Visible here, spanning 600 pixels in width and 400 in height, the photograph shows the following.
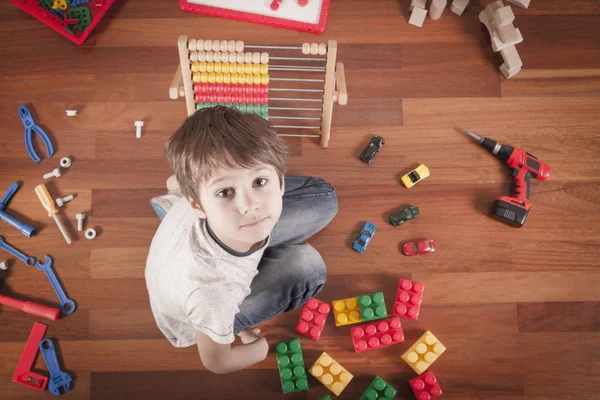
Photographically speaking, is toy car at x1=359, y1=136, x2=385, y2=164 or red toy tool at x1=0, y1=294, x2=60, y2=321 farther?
toy car at x1=359, y1=136, x2=385, y2=164

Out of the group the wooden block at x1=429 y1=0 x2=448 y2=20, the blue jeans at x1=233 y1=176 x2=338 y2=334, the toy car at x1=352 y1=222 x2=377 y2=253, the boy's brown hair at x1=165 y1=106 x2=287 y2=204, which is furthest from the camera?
the wooden block at x1=429 y1=0 x2=448 y2=20

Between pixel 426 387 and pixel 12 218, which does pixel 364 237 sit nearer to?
pixel 426 387

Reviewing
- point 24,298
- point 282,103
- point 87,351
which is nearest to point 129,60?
point 282,103

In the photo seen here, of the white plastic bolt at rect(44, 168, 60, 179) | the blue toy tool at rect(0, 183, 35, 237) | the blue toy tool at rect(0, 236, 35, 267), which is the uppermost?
the white plastic bolt at rect(44, 168, 60, 179)

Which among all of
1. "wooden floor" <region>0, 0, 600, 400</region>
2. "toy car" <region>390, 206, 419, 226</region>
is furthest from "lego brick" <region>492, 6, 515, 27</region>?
"toy car" <region>390, 206, 419, 226</region>

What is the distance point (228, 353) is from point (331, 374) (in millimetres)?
368

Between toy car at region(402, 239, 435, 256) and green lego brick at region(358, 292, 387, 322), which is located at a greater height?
toy car at region(402, 239, 435, 256)

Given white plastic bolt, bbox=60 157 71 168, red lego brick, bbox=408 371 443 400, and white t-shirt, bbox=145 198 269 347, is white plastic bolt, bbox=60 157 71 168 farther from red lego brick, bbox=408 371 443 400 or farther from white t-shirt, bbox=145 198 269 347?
red lego brick, bbox=408 371 443 400

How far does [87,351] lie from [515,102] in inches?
60.6

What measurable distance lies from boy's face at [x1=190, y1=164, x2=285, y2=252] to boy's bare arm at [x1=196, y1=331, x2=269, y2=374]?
28cm

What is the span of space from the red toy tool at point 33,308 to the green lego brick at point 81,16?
2.93 ft

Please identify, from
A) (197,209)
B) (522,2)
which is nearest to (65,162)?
(197,209)

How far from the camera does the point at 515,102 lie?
6.00 feet

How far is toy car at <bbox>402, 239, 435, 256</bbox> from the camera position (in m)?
1.66
